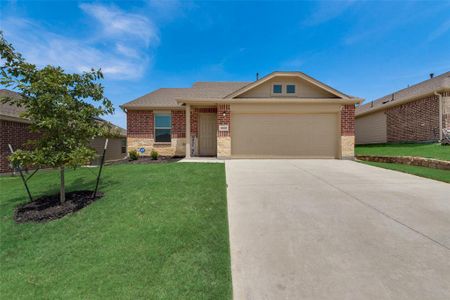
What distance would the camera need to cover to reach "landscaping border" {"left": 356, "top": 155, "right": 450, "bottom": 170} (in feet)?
26.3

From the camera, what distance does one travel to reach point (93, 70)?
4.65m

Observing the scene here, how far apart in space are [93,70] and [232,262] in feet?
15.7

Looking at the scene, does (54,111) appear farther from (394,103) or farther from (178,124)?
(394,103)

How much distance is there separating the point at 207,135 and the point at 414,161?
9.96 metres

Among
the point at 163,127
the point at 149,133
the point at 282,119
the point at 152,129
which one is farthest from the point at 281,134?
the point at 149,133

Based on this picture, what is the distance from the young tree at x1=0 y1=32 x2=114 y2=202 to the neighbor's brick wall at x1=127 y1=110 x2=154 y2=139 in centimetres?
793

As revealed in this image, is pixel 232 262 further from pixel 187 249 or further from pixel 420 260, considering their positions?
pixel 420 260

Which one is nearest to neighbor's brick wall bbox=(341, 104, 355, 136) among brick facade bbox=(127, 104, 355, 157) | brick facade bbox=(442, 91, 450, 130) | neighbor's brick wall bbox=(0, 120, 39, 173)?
brick facade bbox=(442, 91, 450, 130)

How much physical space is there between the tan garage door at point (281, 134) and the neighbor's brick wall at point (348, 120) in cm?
52

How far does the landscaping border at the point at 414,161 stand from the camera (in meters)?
8.02

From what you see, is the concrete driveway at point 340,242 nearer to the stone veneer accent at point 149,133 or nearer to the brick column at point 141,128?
the stone veneer accent at point 149,133

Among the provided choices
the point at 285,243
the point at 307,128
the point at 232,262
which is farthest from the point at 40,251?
the point at 307,128

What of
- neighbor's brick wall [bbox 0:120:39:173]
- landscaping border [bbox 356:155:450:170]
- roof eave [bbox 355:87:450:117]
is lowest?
landscaping border [bbox 356:155:450:170]

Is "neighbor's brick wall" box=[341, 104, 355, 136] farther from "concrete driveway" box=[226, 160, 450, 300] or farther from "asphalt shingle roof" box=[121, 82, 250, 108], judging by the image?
"asphalt shingle roof" box=[121, 82, 250, 108]
